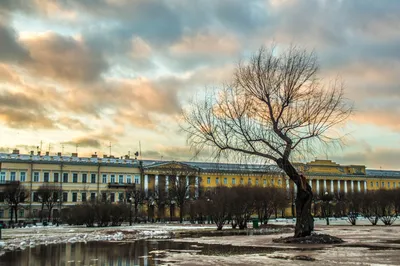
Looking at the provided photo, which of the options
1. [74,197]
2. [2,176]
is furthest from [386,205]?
[2,176]

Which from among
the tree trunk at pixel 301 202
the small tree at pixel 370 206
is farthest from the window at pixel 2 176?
the tree trunk at pixel 301 202

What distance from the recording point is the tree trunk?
2575cm

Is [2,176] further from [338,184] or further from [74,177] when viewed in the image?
[338,184]

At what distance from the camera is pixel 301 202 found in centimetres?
2627

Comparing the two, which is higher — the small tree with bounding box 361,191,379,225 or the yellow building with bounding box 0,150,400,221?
the yellow building with bounding box 0,150,400,221

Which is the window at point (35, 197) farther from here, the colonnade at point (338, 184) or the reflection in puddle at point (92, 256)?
the reflection in puddle at point (92, 256)

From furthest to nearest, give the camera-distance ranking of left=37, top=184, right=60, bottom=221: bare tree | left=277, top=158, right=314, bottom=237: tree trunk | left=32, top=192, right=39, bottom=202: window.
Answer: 1. left=32, top=192, right=39, bottom=202: window
2. left=37, top=184, right=60, bottom=221: bare tree
3. left=277, top=158, right=314, bottom=237: tree trunk

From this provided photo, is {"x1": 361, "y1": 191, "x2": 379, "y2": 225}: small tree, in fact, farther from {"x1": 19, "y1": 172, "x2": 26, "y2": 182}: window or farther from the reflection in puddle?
{"x1": 19, "y1": 172, "x2": 26, "y2": 182}: window

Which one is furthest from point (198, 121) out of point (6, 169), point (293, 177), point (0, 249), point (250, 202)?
point (6, 169)

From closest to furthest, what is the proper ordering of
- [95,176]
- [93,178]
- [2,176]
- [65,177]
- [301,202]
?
[301,202]
[2,176]
[65,177]
[93,178]
[95,176]

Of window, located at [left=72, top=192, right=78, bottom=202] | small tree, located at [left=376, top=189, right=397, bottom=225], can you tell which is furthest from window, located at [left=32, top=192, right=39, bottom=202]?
small tree, located at [left=376, top=189, right=397, bottom=225]

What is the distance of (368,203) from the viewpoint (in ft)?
187

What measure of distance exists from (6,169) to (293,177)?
78.0 m

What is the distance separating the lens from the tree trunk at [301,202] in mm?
25750
